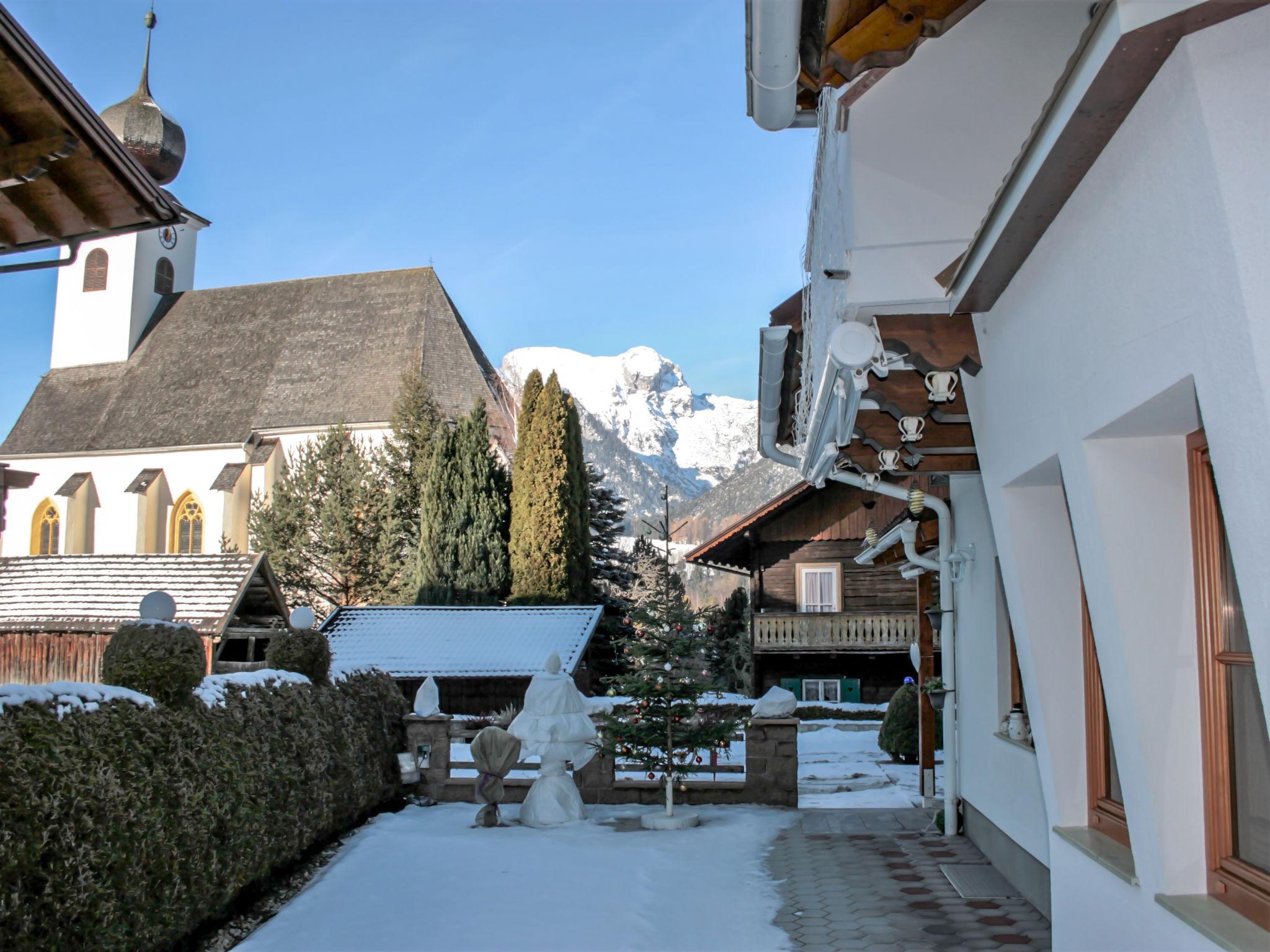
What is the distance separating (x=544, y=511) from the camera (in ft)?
104

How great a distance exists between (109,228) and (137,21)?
1813 inches

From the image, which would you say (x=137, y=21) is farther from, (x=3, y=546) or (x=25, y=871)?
(x=25, y=871)

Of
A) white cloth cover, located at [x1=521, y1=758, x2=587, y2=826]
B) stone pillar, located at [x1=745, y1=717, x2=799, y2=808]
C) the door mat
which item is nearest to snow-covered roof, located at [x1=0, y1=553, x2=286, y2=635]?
white cloth cover, located at [x1=521, y1=758, x2=587, y2=826]

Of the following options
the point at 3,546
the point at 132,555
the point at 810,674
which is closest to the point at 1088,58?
the point at 132,555

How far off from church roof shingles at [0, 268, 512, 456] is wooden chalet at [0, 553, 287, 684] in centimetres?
1789

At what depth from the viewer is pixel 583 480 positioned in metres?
33.4

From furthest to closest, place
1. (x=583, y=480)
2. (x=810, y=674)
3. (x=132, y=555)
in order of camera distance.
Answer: (x=583, y=480) → (x=810, y=674) → (x=132, y=555)

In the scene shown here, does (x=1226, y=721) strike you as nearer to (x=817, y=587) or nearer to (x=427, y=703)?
(x=427, y=703)

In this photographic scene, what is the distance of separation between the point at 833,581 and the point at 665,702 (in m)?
15.9

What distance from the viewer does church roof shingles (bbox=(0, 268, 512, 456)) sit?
40719 millimetres

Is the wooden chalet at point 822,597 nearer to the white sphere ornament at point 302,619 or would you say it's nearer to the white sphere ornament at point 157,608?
the white sphere ornament at point 302,619

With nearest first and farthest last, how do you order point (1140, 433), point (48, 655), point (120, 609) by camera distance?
point (1140, 433), point (48, 655), point (120, 609)

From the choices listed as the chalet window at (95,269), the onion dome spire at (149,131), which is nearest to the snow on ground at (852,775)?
the onion dome spire at (149,131)

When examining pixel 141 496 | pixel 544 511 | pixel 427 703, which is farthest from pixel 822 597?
pixel 141 496
